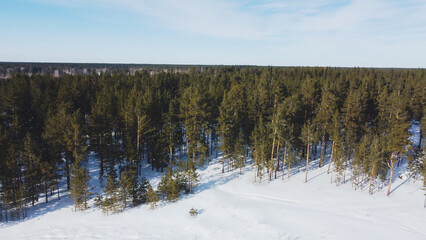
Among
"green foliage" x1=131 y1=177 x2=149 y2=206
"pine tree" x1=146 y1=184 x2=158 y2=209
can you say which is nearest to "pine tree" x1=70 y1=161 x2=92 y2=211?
"green foliage" x1=131 y1=177 x2=149 y2=206

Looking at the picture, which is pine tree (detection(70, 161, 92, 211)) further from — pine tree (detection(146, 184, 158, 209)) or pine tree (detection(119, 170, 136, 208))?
pine tree (detection(146, 184, 158, 209))

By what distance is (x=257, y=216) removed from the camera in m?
23.5

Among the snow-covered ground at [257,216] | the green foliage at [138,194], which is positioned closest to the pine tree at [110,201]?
the snow-covered ground at [257,216]

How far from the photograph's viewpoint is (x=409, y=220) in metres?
23.2

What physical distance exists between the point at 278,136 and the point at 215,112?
1627cm

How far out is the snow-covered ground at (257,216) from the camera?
2086 centimetres

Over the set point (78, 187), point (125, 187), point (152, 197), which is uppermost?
point (78, 187)

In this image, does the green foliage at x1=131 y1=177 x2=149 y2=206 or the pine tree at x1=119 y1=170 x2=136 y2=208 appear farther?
the green foliage at x1=131 y1=177 x2=149 y2=206

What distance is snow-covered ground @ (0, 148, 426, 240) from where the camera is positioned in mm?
20859

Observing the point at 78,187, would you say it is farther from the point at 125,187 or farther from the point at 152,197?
the point at 152,197

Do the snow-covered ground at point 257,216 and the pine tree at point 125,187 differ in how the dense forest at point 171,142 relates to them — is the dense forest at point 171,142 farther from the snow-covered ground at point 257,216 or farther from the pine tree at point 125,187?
the snow-covered ground at point 257,216

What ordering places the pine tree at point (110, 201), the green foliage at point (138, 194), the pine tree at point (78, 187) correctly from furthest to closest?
the green foliage at point (138, 194) → the pine tree at point (78, 187) → the pine tree at point (110, 201)

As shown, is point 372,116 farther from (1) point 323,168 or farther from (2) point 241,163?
(2) point 241,163

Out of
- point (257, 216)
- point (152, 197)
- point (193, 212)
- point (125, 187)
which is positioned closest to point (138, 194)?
point (125, 187)
